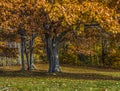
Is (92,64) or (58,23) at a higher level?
(58,23)

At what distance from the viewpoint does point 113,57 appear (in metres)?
57.8

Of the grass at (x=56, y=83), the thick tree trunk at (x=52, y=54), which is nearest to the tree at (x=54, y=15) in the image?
the thick tree trunk at (x=52, y=54)

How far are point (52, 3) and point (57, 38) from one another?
6.92m

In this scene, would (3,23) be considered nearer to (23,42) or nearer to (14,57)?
(23,42)

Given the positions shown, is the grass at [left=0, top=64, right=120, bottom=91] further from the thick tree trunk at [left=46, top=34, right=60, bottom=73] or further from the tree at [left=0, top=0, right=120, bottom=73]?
the thick tree trunk at [left=46, top=34, right=60, bottom=73]

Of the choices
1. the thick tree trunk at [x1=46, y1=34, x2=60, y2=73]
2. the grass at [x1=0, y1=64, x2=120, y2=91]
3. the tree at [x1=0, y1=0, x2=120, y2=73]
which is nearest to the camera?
the grass at [x1=0, y1=64, x2=120, y2=91]

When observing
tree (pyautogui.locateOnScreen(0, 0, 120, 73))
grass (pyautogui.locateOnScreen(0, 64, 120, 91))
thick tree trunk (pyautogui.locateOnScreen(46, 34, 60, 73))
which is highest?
tree (pyautogui.locateOnScreen(0, 0, 120, 73))

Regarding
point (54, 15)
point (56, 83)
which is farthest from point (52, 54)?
point (56, 83)

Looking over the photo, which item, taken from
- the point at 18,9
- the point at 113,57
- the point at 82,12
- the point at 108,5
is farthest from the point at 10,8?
the point at 113,57

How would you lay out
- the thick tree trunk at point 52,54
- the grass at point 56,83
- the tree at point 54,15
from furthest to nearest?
the thick tree trunk at point 52,54 < the tree at point 54,15 < the grass at point 56,83

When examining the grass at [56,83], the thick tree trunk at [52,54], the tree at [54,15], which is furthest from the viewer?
the thick tree trunk at [52,54]

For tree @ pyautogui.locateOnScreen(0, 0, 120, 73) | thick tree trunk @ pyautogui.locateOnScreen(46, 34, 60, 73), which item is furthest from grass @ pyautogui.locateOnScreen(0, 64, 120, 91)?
thick tree trunk @ pyautogui.locateOnScreen(46, 34, 60, 73)

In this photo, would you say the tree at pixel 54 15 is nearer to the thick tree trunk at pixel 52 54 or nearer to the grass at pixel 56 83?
the thick tree trunk at pixel 52 54

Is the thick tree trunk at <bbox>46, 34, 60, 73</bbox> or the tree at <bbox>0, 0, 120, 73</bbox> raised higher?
the tree at <bbox>0, 0, 120, 73</bbox>
